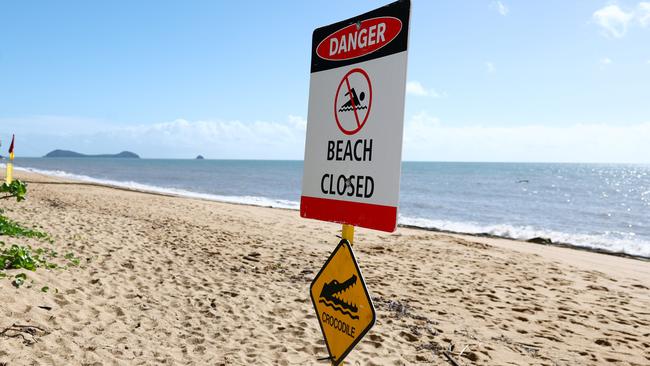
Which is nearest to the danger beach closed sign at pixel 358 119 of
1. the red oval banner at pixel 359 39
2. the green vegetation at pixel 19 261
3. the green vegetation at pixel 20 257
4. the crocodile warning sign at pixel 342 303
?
the red oval banner at pixel 359 39

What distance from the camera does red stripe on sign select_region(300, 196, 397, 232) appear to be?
2080mm

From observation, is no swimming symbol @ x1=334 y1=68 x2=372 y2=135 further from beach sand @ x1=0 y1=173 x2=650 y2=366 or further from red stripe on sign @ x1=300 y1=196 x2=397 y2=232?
beach sand @ x1=0 y1=173 x2=650 y2=366

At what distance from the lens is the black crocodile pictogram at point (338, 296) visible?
227 cm

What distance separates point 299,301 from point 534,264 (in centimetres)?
737

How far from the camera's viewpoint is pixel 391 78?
211cm

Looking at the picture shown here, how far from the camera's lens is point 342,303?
2.33 m

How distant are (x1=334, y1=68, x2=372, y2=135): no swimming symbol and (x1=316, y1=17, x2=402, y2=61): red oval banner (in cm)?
12

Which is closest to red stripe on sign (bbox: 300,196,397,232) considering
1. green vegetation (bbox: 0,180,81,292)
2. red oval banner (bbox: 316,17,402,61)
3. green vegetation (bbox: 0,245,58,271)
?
red oval banner (bbox: 316,17,402,61)

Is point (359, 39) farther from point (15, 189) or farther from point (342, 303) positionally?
point (15, 189)

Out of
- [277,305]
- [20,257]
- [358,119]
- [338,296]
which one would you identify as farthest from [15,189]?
[358,119]

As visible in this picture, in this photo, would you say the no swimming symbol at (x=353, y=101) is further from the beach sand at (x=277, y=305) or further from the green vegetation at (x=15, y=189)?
the green vegetation at (x=15, y=189)

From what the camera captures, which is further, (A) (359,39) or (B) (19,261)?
(B) (19,261)

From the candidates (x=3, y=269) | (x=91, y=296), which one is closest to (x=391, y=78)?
(x=91, y=296)

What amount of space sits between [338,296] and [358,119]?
984mm
